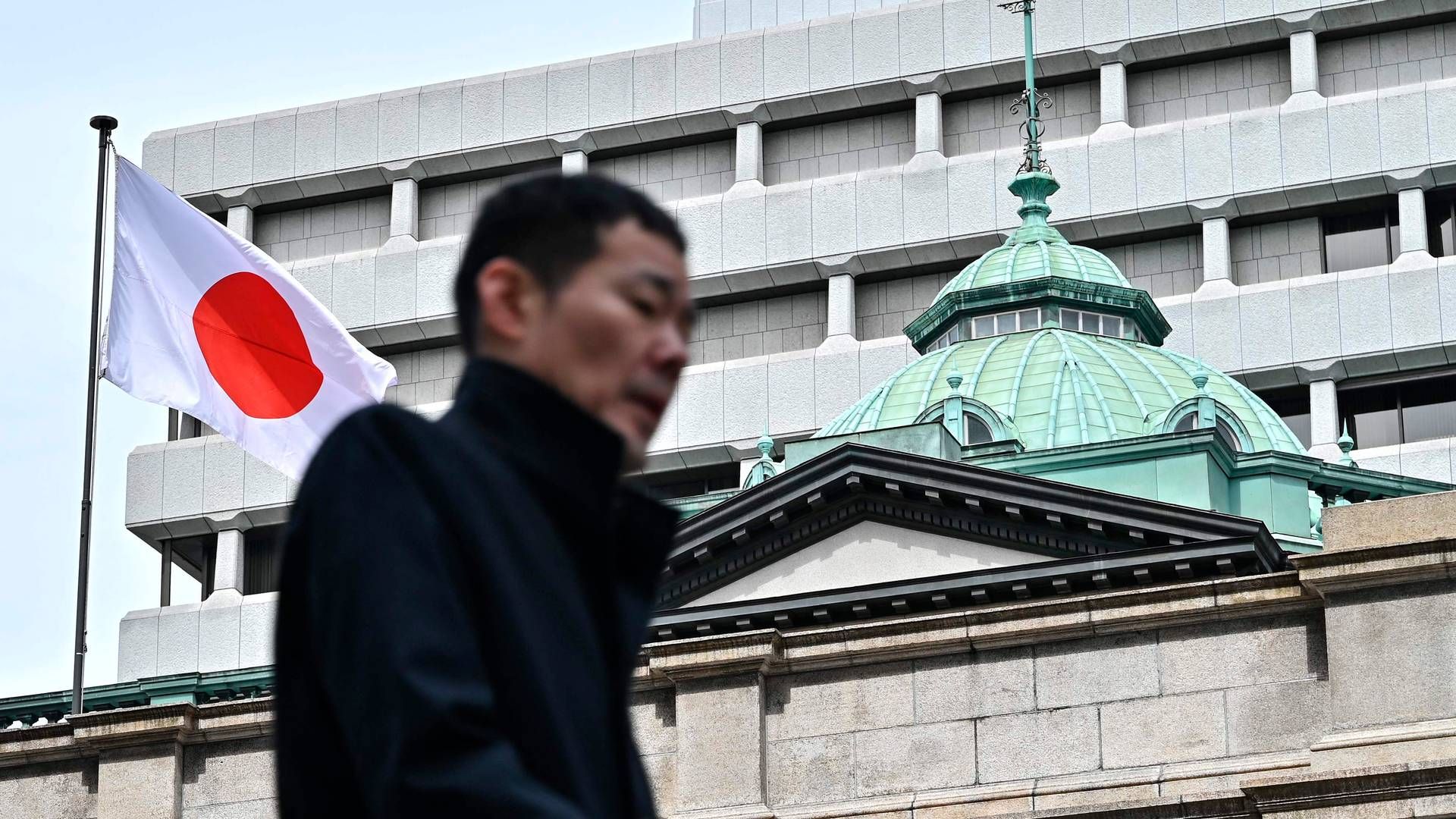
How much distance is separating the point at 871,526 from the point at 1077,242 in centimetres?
3103

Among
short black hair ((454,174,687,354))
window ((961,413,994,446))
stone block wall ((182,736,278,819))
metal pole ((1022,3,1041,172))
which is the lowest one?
short black hair ((454,174,687,354))

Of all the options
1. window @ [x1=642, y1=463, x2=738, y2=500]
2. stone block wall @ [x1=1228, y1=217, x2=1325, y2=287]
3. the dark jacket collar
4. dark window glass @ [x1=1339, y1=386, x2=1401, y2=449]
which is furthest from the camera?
window @ [x1=642, y1=463, x2=738, y2=500]

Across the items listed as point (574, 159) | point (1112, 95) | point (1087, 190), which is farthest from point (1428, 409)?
point (574, 159)

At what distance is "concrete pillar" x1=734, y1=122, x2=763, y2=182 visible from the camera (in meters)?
66.5

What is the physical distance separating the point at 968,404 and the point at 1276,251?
77.3ft

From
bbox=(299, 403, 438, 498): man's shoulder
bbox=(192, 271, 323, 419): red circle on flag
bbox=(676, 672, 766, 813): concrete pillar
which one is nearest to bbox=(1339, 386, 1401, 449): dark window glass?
bbox=(676, 672, 766, 813): concrete pillar

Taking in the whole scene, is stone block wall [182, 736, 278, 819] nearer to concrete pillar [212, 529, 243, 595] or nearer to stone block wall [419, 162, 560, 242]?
concrete pillar [212, 529, 243, 595]

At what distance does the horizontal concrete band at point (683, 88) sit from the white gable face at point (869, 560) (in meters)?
32.2

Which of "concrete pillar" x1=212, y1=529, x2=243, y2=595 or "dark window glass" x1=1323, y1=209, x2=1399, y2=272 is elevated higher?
"dark window glass" x1=1323, y1=209, x2=1399, y2=272

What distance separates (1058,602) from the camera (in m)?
27.8

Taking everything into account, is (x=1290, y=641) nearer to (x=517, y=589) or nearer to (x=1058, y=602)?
(x=1058, y=602)

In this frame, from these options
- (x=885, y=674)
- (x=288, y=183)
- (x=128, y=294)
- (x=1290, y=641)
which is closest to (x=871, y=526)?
(x=885, y=674)

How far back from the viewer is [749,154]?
6656 cm

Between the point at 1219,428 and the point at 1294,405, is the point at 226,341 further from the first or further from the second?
the point at 1294,405
